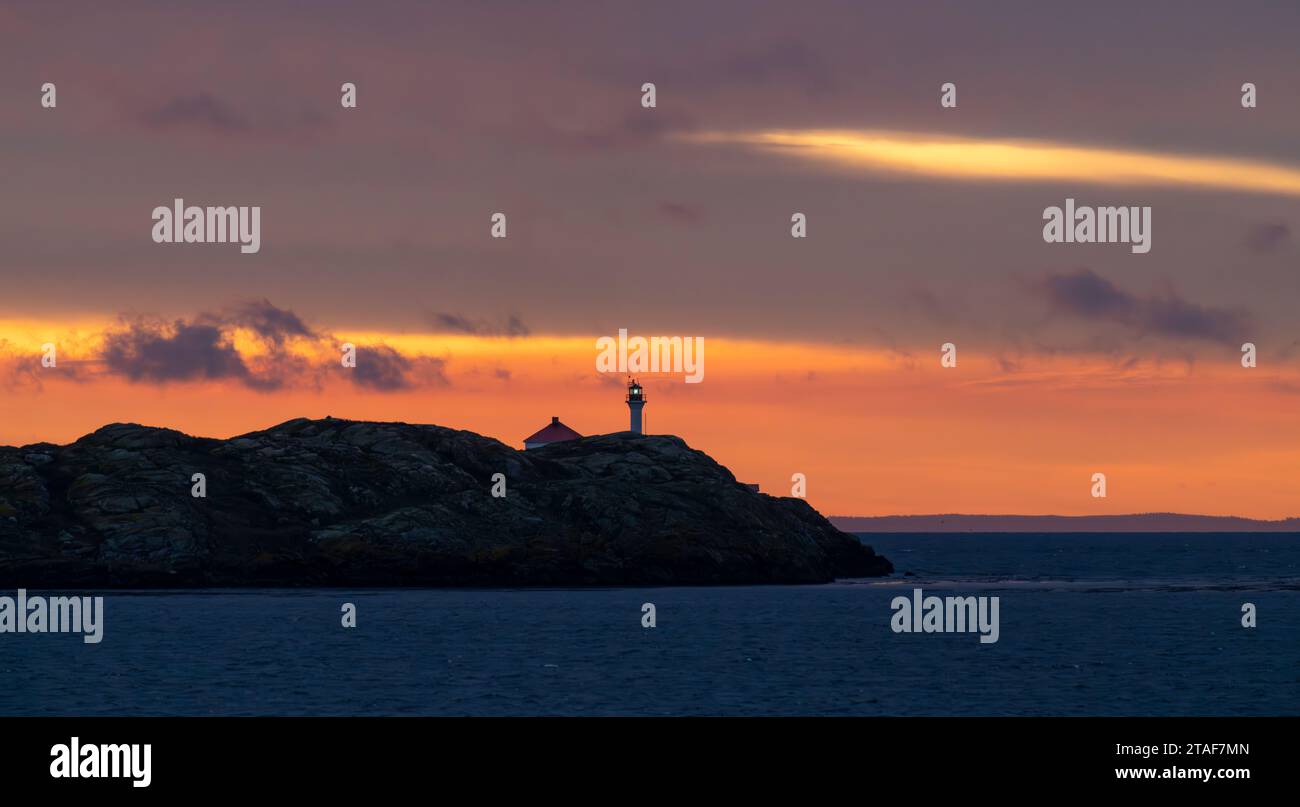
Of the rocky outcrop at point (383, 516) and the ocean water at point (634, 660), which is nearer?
the ocean water at point (634, 660)

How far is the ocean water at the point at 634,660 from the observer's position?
6631cm

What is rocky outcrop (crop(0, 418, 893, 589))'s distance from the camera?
505ft

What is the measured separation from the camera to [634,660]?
8400 centimetres

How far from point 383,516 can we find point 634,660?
8546 centimetres

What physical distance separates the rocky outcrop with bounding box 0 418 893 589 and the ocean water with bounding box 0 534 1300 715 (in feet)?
55.5

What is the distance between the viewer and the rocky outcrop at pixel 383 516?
154000 mm

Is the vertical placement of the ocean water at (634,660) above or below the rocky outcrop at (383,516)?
below

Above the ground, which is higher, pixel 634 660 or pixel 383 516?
pixel 383 516

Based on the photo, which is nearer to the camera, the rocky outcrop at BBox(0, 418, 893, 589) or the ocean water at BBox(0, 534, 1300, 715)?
the ocean water at BBox(0, 534, 1300, 715)

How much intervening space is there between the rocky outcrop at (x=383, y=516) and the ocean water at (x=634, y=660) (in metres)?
16.9
